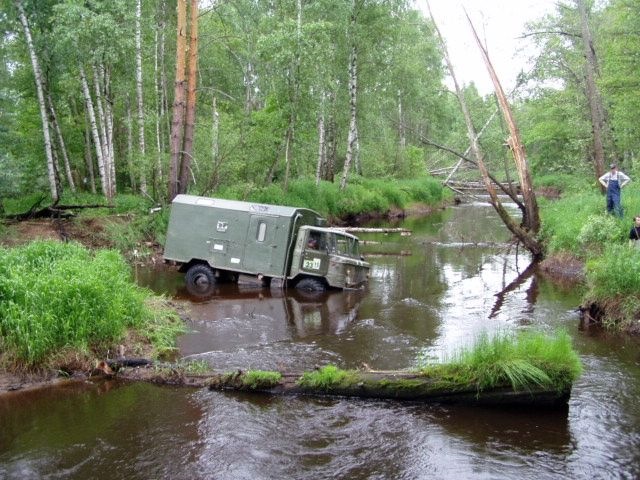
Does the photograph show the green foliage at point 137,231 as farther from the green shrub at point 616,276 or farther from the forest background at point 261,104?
the green shrub at point 616,276

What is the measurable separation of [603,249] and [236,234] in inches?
408

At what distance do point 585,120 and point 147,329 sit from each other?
24.8 metres

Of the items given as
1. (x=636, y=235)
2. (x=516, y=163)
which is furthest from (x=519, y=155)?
(x=636, y=235)

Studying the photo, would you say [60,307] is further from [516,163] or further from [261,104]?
[261,104]

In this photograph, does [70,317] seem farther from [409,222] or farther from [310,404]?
[409,222]

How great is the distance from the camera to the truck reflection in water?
11.4 meters

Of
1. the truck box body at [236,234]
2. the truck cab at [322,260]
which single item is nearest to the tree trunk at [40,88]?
the truck box body at [236,234]

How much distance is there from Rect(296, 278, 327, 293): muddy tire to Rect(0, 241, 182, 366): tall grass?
5511 mm

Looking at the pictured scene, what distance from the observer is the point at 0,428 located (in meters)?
7.56

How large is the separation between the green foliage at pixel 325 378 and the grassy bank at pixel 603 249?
6870 millimetres

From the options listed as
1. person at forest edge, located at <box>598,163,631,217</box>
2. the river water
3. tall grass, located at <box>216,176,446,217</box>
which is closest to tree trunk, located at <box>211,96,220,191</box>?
tall grass, located at <box>216,176,446,217</box>

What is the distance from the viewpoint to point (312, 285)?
629 inches

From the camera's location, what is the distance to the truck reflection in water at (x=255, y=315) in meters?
11.4

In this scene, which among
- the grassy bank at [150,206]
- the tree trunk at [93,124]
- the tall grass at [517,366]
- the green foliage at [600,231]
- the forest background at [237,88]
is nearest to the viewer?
the tall grass at [517,366]
